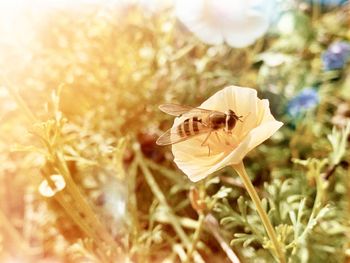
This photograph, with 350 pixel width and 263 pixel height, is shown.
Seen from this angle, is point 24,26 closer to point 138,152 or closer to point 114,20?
point 114,20

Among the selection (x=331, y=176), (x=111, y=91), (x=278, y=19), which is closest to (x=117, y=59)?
(x=111, y=91)

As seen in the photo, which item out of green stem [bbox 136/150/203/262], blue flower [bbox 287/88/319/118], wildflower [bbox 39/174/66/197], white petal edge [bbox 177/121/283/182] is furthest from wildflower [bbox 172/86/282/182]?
blue flower [bbox 287/88/319/118]

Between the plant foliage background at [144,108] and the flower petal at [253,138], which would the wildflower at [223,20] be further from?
the flower petal at [253,138]

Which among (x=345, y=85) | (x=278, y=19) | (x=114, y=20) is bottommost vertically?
(x=345, y=85)

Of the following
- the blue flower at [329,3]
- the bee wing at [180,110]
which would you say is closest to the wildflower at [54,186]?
the bee wing at [180,110]

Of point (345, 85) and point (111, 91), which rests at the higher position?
point (111, 91)

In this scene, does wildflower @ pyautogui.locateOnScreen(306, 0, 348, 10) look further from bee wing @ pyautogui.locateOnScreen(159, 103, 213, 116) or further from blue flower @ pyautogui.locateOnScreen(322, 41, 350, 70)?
bee wing @ pyautogui.locateOnScreen(159, 103, 213, 116)

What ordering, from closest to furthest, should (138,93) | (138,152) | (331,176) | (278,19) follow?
(331,176) < (138,152) < (138,93) < (278,19)
